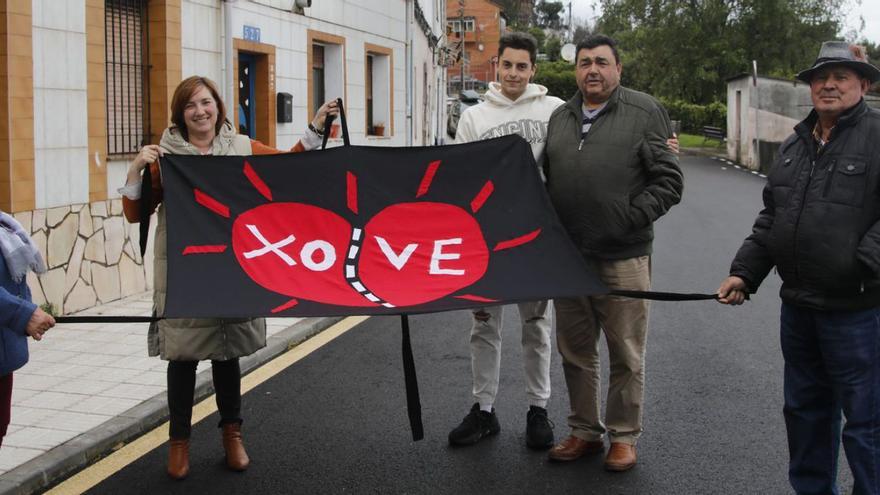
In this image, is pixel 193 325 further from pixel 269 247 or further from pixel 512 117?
pixel 512 117

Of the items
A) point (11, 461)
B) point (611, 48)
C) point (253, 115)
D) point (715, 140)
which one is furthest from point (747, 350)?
point (715, 140)

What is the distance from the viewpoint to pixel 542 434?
5496 mm

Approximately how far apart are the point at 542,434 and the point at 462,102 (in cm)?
4178

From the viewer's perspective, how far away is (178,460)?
5.05m

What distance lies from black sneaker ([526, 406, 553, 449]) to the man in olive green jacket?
0.17 m

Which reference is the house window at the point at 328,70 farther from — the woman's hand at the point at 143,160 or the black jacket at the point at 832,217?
the black jacket at the point at 832,217

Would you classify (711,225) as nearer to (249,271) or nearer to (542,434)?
(542,434)

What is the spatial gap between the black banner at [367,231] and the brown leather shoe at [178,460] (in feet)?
3.55

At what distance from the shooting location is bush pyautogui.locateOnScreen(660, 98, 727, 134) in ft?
175

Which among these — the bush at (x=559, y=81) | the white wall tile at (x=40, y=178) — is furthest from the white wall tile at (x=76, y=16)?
the bush at (x=559, y=81)

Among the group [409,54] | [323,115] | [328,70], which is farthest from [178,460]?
[409,54]

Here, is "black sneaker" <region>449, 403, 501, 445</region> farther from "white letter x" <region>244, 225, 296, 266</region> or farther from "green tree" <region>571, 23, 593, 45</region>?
"green tree" <region>571, 23, 593, 45</region>

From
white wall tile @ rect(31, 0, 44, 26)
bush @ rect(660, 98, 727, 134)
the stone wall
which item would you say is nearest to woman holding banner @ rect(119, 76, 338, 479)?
the stone wall

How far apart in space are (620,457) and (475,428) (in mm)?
871
